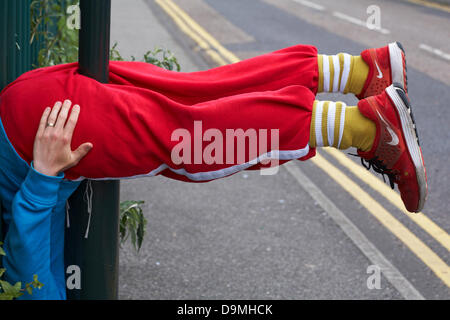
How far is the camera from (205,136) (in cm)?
235

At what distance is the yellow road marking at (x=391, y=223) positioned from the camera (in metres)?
4.00

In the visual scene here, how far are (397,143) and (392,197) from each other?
2.53 m

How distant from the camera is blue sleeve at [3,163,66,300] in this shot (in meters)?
2.35

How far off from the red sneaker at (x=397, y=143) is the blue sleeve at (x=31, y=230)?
1.08m

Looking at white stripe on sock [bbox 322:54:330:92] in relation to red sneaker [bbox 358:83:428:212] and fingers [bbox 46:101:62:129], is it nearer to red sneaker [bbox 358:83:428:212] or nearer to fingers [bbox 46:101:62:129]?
red sneaker [bbox 358:83:428:212]

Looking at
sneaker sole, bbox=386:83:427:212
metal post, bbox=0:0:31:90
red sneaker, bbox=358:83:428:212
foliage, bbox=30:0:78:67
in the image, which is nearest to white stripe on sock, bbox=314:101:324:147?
red sneaker, bbox=358:83:428:212

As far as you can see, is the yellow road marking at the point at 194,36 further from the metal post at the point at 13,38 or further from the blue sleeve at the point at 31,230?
the blue sleeve at the point at 31,230

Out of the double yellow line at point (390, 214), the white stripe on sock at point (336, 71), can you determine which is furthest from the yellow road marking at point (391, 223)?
the white stripe on sock at point (336, 71)

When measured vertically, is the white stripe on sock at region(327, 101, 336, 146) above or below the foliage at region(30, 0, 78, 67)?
above

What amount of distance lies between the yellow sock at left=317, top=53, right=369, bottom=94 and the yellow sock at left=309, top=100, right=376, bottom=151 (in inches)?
14.2

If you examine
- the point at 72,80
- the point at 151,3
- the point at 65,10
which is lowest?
the point at 151,3
